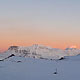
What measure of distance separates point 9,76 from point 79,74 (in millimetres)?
4192

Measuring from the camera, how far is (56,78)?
12.2 meters

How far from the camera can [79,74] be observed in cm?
1320

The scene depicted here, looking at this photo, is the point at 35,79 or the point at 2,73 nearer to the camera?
the point at 35,79

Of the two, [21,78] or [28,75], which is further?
[28,75]

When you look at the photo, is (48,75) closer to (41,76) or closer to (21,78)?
(41,76)

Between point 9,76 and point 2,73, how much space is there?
1.09m

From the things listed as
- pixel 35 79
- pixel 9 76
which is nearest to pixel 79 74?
pixel 35 79

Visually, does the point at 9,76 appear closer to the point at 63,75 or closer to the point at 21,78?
the point at 21,78

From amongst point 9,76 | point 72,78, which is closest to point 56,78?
point 72,78

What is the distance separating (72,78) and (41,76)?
72.2 inches

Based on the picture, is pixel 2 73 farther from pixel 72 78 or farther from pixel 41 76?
pixel 72 78

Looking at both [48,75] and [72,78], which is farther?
[48,75]

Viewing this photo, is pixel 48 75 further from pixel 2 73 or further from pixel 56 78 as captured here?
pixel 2 73

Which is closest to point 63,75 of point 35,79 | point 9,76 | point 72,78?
point 72,78
